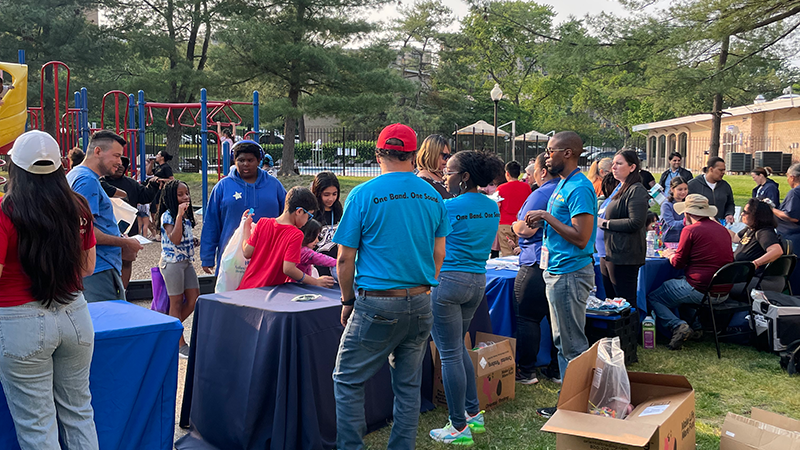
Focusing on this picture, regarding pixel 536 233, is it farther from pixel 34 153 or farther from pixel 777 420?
pixel 34 153

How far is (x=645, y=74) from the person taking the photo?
13148 mm

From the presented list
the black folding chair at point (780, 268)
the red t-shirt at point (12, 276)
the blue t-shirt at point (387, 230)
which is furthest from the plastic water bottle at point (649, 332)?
the red t-shirt at point (12, 276)

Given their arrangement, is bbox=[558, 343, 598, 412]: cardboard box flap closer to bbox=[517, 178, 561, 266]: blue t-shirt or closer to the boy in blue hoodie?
bbox=[517, 178, 561, 266]: blue t-shirt

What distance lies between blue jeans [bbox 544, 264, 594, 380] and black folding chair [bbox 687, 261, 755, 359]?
2330 millimetres

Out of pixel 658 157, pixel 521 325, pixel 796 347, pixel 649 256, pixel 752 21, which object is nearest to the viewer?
pixel 521 325

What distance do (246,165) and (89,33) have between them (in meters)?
21.0

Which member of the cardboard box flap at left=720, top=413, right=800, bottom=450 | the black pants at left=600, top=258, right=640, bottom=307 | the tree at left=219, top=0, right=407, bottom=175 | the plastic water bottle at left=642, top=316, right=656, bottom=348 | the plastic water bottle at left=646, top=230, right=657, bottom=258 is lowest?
the plastic water bottle at left=642, top=316, right=656, bottom=348

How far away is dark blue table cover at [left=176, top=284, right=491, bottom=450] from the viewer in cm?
338

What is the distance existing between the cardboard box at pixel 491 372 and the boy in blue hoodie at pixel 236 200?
1761 mm

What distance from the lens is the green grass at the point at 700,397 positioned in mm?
3883

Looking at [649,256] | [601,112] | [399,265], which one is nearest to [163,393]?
[399,265]

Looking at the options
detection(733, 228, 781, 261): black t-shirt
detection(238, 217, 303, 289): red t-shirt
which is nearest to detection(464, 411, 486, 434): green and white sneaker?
detection(238, 217, 303, 289): red t-shirt

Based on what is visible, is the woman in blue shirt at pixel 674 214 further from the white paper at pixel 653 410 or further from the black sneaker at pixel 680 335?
the white paper at pixel 653 410

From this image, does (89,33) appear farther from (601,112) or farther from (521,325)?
(601,112)
